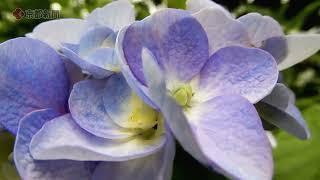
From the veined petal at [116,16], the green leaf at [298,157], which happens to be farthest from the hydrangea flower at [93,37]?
the green leaf at [298,157]

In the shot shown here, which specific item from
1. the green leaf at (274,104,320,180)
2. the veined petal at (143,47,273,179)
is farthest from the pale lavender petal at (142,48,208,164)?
the green leaf at (274,104,320,180)

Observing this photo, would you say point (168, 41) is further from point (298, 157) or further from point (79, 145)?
point (298, 157)

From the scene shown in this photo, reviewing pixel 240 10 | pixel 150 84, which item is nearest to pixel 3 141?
pixel 150 84

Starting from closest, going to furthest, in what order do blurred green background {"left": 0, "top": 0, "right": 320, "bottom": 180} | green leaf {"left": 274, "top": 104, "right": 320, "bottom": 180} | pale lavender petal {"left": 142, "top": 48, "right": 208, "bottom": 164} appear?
pale lavender petal {"left": 142, "top": 48, "right": 208, "bottom": 164}, blurred green background {"left": 0, "top": 0, "right": 320, "bottom": 180}, green leaf {"left": 274, "top": 104, "right": 320, "bottom": 180}

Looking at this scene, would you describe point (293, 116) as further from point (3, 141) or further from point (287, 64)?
point (3, 141)

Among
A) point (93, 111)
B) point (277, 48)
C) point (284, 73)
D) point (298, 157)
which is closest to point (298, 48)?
point (277, 48)

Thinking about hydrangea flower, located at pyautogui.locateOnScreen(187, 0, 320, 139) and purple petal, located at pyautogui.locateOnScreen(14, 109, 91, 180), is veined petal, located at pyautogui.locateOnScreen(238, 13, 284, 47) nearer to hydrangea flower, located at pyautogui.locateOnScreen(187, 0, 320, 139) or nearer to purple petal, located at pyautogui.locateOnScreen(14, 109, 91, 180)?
hydrangea flower, located at pyautogui.locateOnScreen(187, 0, 320, 139)
